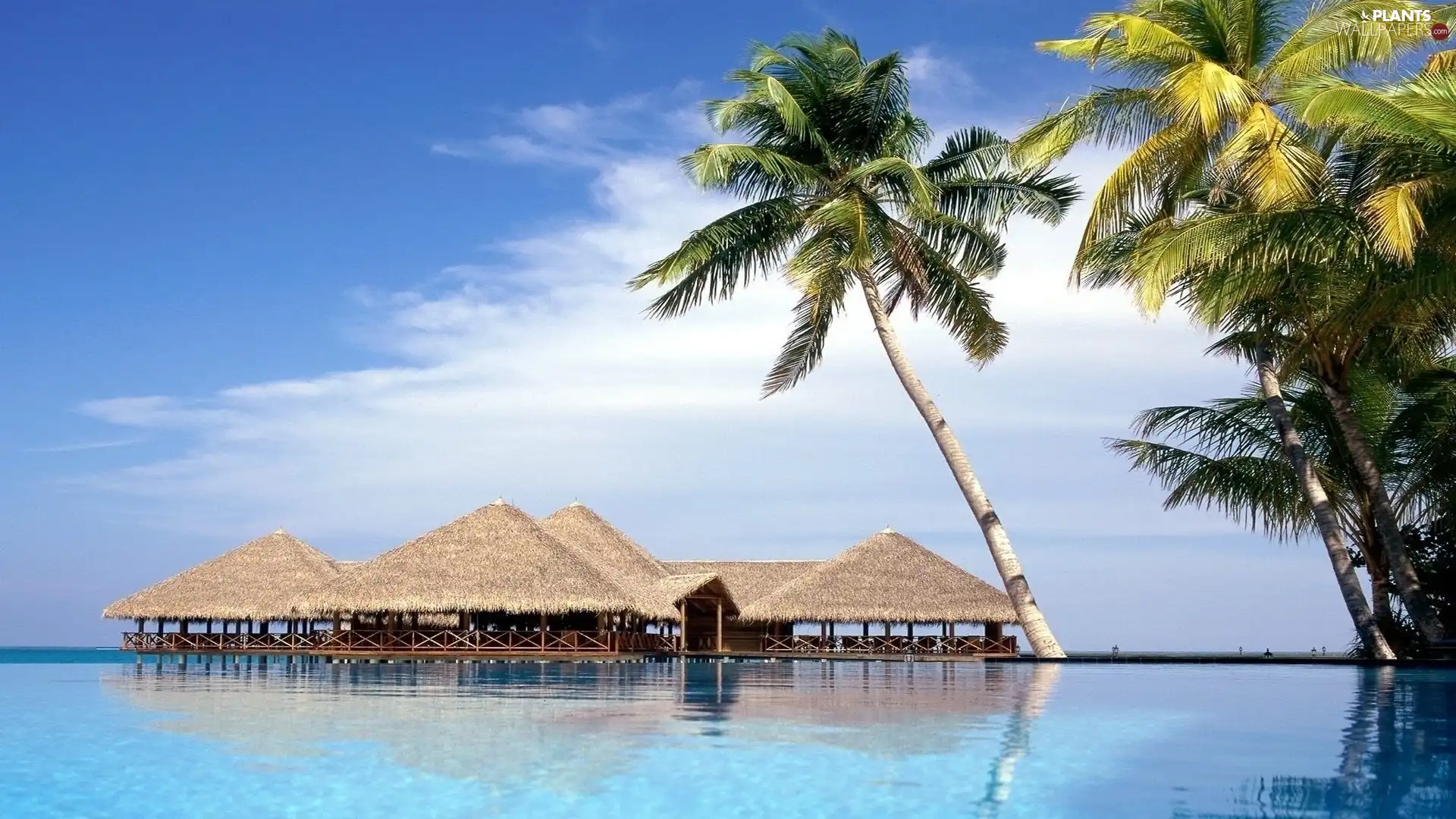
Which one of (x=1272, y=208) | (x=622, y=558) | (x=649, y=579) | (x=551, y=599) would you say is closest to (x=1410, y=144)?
(x=1272, y=208)

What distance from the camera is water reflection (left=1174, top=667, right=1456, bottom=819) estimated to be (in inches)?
192

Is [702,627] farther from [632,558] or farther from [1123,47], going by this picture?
[1123,47]

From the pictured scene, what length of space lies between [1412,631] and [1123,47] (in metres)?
8.12

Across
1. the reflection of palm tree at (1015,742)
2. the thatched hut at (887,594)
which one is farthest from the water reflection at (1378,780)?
the thatched hut at (887,594)

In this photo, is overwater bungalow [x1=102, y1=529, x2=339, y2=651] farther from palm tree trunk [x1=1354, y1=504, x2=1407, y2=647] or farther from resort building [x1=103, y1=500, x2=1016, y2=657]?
palm tree trunk [x1=1354, y1=504, x2=1407, y2=647]

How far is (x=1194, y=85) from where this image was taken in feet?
40.9

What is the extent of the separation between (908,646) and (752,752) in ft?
60.5

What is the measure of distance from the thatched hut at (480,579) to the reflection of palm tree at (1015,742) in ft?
32.6

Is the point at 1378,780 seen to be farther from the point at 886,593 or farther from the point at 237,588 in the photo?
the point at 237,588

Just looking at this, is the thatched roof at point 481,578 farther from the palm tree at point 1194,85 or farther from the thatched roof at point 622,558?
the palm tree at point 1194,85

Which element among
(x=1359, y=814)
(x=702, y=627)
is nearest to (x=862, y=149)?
(x=1359, y=814)

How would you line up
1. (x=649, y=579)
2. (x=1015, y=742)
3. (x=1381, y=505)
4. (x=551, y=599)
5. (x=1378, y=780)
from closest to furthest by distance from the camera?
(x=1378, y=780) → (x=1015, y=742) → (x=1381, y=505) → (x=551, y=599) → (x=649, y=579)

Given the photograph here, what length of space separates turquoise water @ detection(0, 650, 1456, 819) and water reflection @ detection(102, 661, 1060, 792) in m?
0.04

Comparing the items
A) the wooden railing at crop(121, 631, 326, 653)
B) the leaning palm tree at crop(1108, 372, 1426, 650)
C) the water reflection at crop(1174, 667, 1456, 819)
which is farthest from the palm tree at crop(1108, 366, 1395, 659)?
the wooden railing at crop(121, 631, 326, 653)
